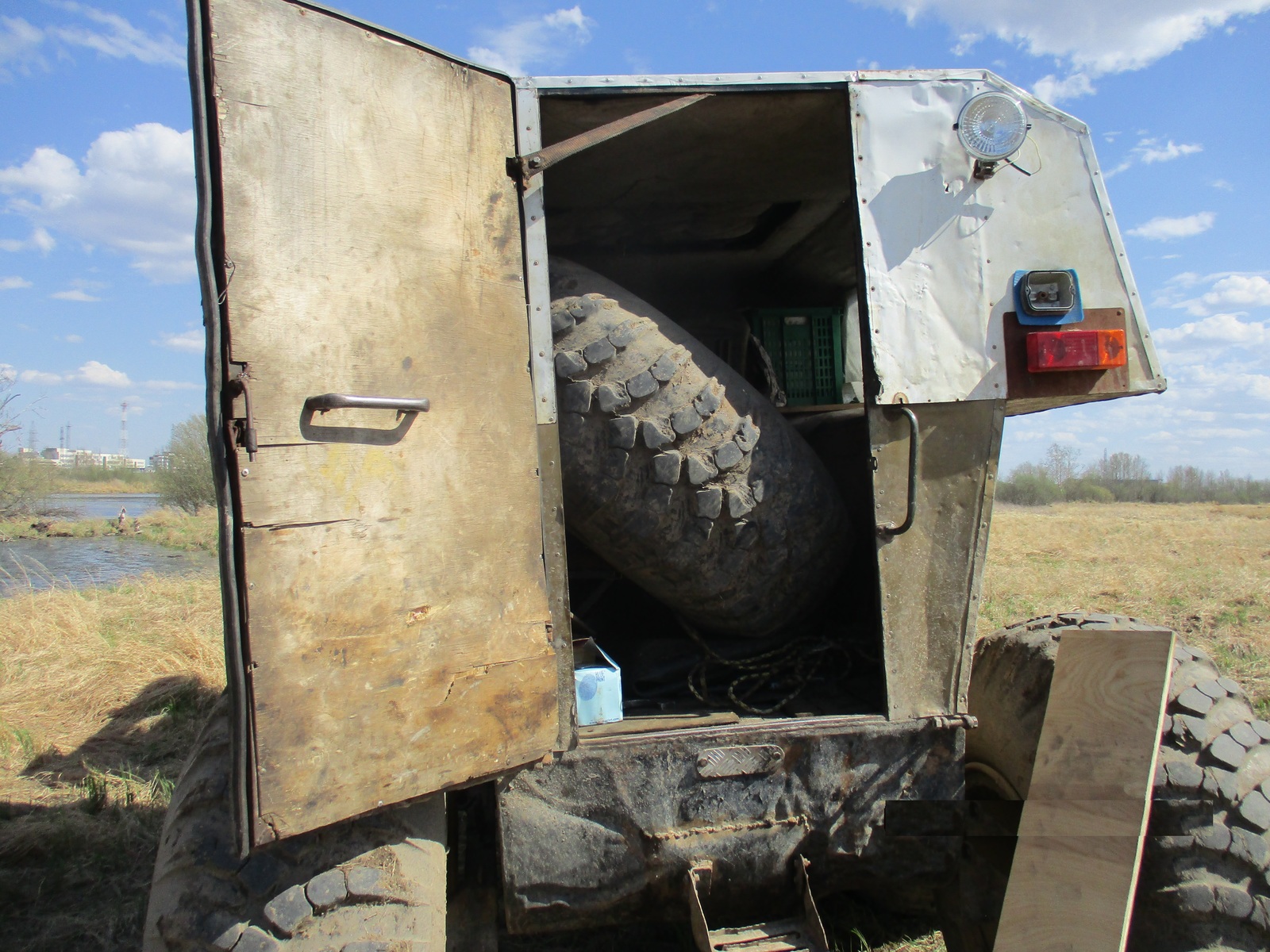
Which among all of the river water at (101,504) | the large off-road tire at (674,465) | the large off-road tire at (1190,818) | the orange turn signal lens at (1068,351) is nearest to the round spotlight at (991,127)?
the orange turn signal lens at (1068,351)

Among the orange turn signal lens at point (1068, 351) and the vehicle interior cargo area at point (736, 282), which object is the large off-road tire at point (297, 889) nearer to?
the vehicle interior cargo area at point (736, 282)

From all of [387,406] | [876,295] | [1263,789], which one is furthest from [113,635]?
[1263,789]

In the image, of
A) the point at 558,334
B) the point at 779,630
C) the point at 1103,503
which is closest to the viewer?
the point at 558,334

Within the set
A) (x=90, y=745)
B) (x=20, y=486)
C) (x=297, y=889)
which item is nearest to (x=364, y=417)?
(x=297, y=889)

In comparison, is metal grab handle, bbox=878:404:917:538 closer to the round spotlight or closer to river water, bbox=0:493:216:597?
the round spotlight

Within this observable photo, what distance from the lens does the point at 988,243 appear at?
7.88ft

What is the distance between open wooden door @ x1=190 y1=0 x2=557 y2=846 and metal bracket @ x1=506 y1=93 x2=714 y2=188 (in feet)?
0.13

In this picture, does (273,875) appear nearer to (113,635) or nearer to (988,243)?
(988,243)

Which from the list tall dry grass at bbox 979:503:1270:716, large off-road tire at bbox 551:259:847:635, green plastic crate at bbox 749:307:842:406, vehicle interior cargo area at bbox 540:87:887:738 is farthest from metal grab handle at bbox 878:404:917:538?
tall dry grass at bbox 979:503:1270:716

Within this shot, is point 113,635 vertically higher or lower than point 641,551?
lower

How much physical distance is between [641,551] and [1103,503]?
44172 millimetres

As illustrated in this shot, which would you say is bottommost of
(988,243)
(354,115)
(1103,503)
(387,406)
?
(1103,503)

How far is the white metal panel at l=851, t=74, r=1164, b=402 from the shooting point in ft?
7.73

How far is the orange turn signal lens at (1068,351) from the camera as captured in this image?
233 centimetres
